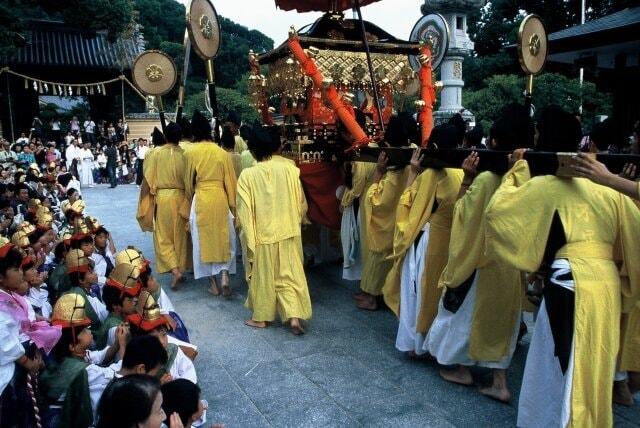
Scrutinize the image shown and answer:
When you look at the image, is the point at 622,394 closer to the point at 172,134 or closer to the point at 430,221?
the point at 430,221

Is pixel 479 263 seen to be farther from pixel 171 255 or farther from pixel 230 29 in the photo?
pixel 230 29

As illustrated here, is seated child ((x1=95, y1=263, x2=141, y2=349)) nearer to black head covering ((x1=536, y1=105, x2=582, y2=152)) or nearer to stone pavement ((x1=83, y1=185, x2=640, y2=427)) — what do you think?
stone pavement ((x1=83, y1=185, x2=640, y2=427))

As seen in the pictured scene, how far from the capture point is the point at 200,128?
5.88 m

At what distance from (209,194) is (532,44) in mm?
3662

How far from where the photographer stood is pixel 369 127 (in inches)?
239

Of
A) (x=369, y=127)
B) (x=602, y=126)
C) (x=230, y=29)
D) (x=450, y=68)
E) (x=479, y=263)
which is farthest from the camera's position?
(x=230, y=29)

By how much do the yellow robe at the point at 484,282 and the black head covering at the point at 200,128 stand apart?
354 cm

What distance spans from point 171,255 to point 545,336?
15.3 ft

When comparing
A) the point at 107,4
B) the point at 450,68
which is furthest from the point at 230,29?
the point at 450,68

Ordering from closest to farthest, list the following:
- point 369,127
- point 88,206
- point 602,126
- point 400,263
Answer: point 602,126, point 400,263, point 369,127, point 88,206

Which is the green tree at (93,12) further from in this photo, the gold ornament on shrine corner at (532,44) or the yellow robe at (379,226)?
the gold ornament on shrine corner at (532,44)

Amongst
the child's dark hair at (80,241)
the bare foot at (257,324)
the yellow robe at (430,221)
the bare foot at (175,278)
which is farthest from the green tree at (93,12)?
the yellow robe at (430,221)

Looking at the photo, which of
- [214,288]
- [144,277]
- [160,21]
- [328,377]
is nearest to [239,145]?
[214,288]

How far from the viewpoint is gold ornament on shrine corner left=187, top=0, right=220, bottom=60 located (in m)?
5.48
